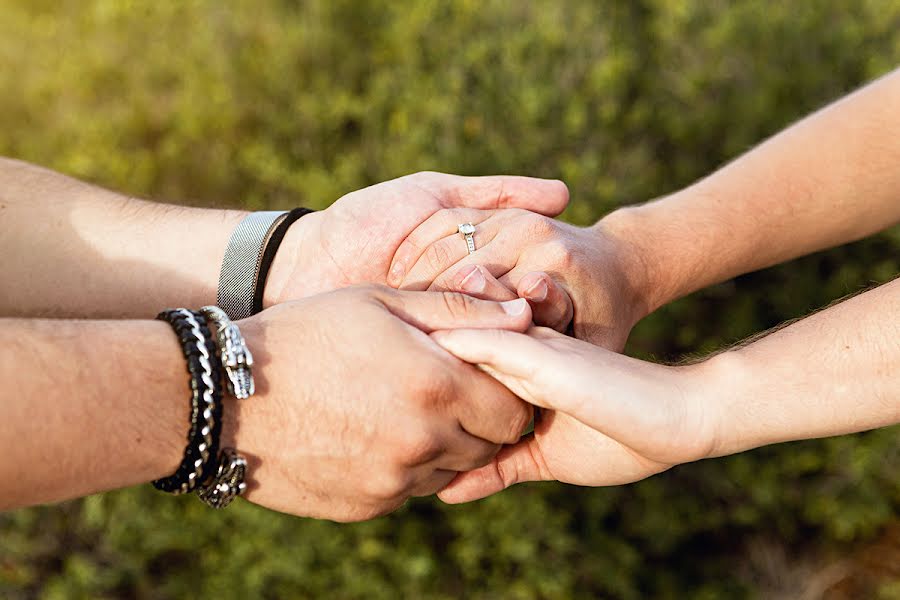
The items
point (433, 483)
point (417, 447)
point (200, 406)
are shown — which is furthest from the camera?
point (433, 483)

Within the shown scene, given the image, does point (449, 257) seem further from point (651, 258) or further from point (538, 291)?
point (651, 258)

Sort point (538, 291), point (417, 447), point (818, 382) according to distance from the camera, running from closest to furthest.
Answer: point (818, 382) → point (417, 447) → point (538, 291)

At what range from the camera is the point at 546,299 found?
10.0ft

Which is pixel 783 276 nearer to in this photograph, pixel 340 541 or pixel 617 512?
pixel 617 512

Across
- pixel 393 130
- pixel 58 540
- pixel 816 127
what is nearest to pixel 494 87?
pixel 393 130

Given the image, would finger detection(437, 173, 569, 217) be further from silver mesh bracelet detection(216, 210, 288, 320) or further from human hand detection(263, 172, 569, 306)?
silver mesh bracelet detection(216, 210, 288, 320)

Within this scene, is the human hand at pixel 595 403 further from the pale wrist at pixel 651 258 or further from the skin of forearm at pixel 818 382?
the pale wrist at pixel 651 258

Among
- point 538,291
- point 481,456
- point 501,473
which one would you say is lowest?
point 501,473

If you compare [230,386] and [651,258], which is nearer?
[230,386]

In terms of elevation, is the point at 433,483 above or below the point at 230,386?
below

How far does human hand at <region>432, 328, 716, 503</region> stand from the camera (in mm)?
2576

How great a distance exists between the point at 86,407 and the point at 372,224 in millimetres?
1322

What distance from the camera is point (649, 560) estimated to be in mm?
4648

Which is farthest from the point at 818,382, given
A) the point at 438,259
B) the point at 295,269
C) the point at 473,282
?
the point at 295,269
